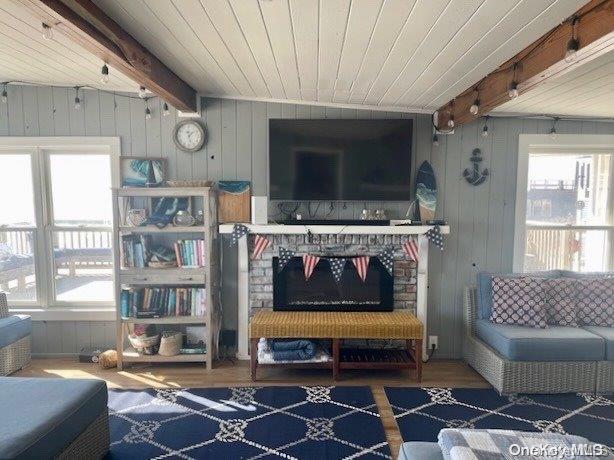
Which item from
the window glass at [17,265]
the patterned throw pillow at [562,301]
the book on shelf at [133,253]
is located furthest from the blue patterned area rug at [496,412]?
the window glass at [17,265]

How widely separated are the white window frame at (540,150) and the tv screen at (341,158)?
3.71 ft

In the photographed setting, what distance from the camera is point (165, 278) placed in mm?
3578

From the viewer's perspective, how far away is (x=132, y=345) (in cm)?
373

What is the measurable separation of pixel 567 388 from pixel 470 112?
2252 mm

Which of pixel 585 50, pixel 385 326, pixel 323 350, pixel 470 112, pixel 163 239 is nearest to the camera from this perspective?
pixel 585 50

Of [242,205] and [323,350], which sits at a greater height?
[242,205]

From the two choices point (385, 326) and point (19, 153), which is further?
point (19, 153)

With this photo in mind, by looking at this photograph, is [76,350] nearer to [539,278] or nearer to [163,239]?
[163,239]

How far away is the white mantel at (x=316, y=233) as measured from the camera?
3.55 metres

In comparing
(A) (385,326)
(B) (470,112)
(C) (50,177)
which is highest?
(B) (470,112)

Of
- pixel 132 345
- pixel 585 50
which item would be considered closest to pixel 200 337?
pixel 132 345

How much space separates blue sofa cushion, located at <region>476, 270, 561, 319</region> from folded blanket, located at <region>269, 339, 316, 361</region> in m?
1.56

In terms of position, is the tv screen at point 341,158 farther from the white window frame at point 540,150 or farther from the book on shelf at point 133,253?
the book on shelf at point 133,253

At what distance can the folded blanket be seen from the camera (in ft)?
11.2
